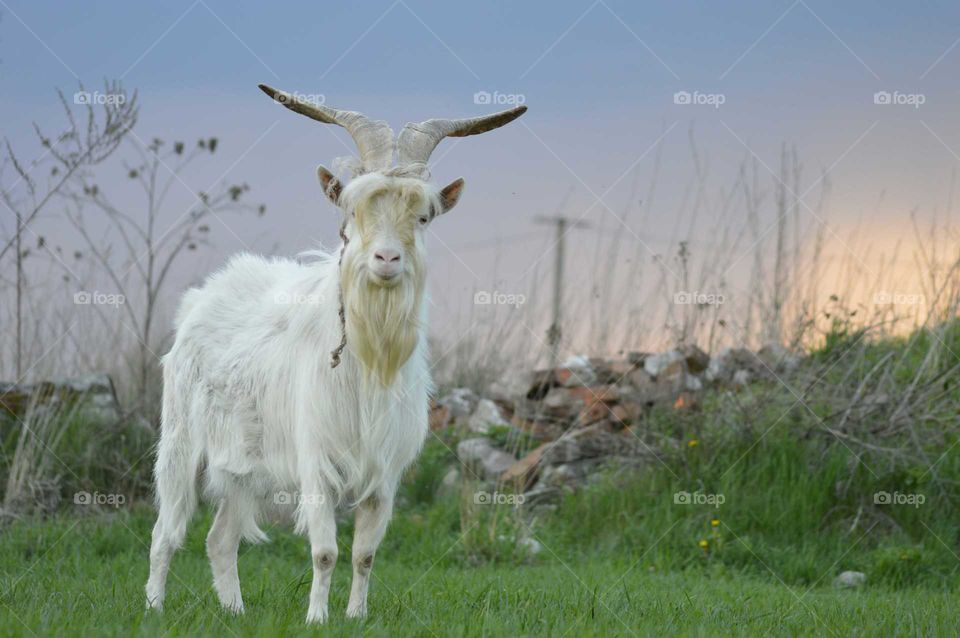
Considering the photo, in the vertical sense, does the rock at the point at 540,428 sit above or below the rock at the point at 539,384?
below

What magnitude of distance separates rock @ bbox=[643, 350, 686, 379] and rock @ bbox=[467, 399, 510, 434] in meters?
1.70

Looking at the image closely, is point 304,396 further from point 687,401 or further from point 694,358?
point 694,358

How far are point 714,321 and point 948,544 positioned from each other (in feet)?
9.92

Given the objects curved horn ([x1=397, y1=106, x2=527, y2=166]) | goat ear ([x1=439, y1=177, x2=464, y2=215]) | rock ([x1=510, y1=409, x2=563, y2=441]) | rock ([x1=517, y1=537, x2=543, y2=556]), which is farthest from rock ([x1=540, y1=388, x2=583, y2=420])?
goat ear ([x1=439, y1=177, x2=464, y2=215])

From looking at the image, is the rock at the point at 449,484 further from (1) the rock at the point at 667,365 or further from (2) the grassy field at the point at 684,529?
(1) the rock at the point at 667,365

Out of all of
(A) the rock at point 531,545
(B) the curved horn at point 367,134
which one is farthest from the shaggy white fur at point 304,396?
(A) the rock at point 531,545

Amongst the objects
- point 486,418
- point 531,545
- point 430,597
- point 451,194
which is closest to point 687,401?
point 531,545

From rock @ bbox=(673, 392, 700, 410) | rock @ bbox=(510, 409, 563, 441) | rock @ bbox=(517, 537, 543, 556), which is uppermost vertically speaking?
rock @ bbox=(673, 392, 700, 410)

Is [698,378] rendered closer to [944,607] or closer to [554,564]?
[554,564]

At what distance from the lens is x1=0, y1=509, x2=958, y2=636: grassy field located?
550 centimetres

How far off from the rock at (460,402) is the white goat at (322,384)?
6311 mm

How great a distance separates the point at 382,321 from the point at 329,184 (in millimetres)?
826

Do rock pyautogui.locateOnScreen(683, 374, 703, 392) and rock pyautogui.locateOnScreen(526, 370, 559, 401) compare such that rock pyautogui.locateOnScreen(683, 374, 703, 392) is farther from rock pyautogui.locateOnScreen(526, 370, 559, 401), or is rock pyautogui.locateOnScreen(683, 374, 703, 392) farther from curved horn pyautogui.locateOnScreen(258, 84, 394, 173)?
curved horn pyautogui.locateOnScreen(258, 84, 394, 173)

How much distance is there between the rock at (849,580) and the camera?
9.16 metres
